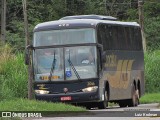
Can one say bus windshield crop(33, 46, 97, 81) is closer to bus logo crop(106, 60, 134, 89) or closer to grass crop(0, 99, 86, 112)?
bus logo crop(106, 60, 134, 89)

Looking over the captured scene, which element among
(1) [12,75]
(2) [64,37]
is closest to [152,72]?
(1) [12,75]

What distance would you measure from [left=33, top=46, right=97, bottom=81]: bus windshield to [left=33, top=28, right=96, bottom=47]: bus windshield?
31 centimetres

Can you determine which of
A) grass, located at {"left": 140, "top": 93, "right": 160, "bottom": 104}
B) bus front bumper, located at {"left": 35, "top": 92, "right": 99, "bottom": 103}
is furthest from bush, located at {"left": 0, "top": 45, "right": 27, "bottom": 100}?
grass, located at {"left": 140, "top": 93, "right": 160, "bottom": 104}

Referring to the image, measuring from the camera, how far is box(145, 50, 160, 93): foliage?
1754 inches

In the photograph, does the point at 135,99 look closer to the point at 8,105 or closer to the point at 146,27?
the point at 8,105

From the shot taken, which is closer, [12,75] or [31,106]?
[31,106]

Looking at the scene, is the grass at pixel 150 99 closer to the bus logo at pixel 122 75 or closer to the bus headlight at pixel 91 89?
the bus logo at pixel 122 75

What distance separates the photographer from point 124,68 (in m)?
30.6

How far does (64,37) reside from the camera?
27.5m

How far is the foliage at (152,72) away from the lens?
44.6 meters

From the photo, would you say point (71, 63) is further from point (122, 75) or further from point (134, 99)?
point (134, 99)

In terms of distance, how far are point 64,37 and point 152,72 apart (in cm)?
1875

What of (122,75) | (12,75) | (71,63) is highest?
(71,63)

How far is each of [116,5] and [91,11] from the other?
629 centimetres
